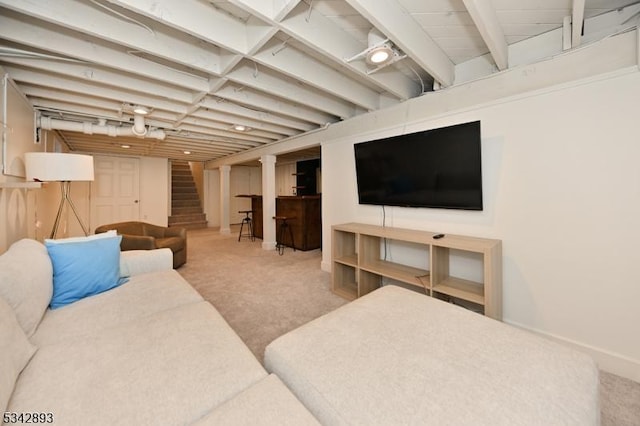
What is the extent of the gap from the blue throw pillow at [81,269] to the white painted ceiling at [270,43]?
142cm

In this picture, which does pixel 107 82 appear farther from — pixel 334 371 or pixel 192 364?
pixel 334 371

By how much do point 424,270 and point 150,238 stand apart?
3601 millimetres

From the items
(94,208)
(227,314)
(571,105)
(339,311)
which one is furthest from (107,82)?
(94,208)

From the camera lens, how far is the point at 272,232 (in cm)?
530

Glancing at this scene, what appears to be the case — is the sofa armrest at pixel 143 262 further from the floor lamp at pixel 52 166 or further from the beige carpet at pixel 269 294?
the floor lamp at pixel 52 166

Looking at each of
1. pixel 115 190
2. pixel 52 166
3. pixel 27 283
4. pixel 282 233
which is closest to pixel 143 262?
pixel 27 283

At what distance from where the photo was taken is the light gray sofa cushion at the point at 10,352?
81 cm

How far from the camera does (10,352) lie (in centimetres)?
93

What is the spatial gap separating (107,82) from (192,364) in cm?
262

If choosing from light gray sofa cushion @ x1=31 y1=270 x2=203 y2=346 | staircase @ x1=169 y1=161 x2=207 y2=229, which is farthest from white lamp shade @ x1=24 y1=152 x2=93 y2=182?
staircase @ x1=169 y1=161 x2=207 y2=229

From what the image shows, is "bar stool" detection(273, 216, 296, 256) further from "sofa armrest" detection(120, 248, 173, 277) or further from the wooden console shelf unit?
"sofa armrest" detection(120, 248, 173, 277)

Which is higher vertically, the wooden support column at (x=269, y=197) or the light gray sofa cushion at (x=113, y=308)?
the wooden support column at (x=269, y=197)

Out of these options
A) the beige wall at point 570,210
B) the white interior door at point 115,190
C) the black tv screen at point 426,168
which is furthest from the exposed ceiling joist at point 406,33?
the white interior door at point 115,190

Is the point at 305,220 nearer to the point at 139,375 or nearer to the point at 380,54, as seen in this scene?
the point at 380,54
